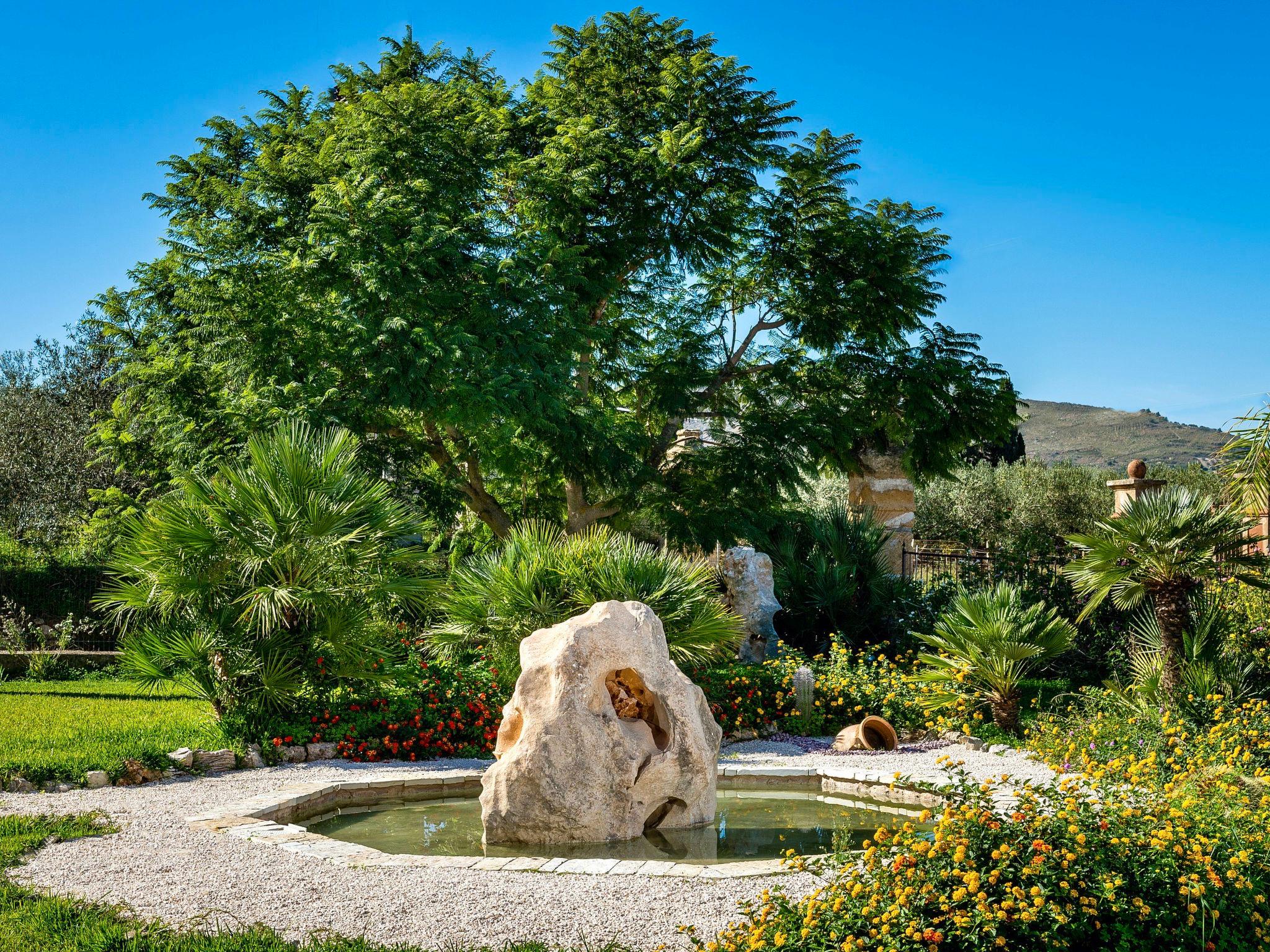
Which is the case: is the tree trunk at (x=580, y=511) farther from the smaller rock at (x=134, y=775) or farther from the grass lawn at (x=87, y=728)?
the smaller rock at (x=134, y=775)

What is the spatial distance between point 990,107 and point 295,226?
31.8ft

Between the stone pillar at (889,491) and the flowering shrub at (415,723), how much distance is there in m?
9.86

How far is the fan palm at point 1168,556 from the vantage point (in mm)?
9305

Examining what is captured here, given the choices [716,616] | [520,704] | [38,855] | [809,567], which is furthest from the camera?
[809,567]

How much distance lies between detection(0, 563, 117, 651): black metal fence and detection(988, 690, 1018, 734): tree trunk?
14.0 meters

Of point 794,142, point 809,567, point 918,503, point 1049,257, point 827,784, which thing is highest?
point 794,142

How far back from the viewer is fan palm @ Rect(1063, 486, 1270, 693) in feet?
30.5

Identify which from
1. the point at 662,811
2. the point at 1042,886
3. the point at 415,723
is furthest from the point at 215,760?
the point at 1042,886

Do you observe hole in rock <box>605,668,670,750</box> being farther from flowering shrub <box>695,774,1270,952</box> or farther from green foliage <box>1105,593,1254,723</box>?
green foliage <box>1105,593,1254,723</box>

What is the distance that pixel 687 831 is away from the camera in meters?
6.91

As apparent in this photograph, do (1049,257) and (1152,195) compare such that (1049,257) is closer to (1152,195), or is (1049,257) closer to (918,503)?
(1152,195)

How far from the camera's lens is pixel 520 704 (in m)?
6.74

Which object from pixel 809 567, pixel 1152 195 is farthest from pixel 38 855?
pixel 1152 195

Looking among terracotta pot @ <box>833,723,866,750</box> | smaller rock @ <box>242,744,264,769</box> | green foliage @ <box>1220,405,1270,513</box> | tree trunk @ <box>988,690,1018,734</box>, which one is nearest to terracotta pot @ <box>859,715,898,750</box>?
terracotta pot @ <box>833,723,866,750</box>
